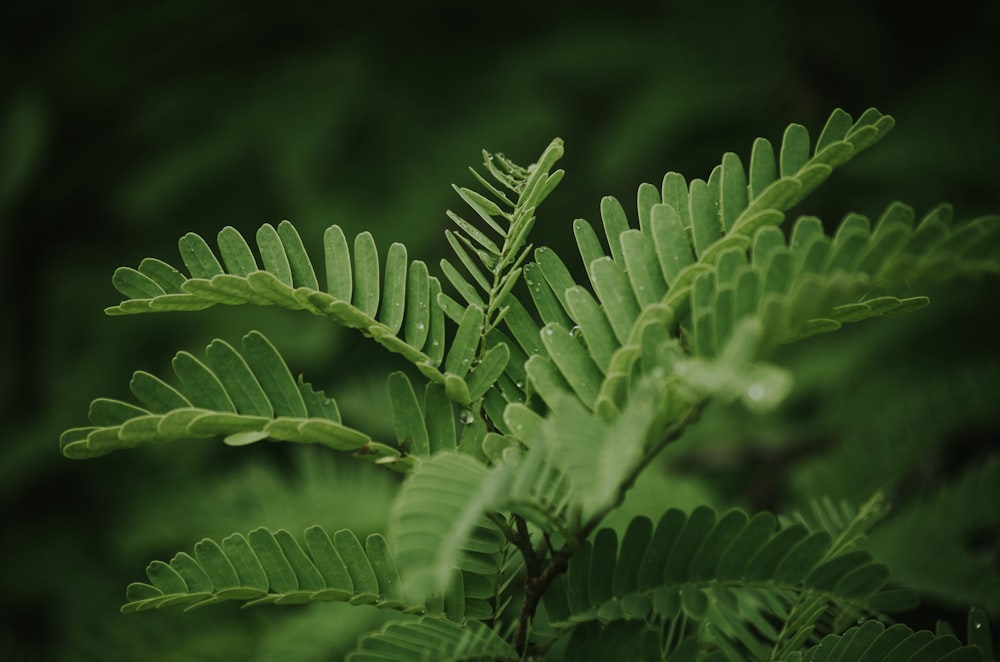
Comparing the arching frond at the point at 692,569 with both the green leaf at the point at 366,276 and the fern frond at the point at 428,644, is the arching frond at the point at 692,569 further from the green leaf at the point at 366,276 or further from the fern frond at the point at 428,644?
the green leaf at the point at 366,276

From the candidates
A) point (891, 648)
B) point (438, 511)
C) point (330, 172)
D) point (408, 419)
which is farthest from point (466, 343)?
point (330, 172)

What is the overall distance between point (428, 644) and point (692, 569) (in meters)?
0.18

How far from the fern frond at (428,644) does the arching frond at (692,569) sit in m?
0.06

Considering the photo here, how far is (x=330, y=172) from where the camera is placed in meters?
2.33

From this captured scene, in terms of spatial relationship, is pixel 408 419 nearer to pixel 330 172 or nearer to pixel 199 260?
pixel 199 260

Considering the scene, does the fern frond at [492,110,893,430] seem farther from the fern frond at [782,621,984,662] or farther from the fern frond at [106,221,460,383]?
the fern frond at [782,621,984,662]

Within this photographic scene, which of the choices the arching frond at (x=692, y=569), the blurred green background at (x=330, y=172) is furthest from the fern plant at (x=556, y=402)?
Answer: the blurred green background at (x=330, y=172)

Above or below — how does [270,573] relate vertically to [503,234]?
below

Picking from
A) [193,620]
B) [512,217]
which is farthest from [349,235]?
[512,217]

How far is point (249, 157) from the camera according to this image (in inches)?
96.0

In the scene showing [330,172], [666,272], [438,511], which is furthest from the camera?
[330,172]

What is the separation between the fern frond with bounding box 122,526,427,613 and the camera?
1.65ft

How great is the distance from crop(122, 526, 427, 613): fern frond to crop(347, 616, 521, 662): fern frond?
0.15 feet

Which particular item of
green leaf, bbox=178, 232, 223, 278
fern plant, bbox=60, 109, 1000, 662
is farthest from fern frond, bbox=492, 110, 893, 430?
green leaf, bbox=178, 232, 223, 278
